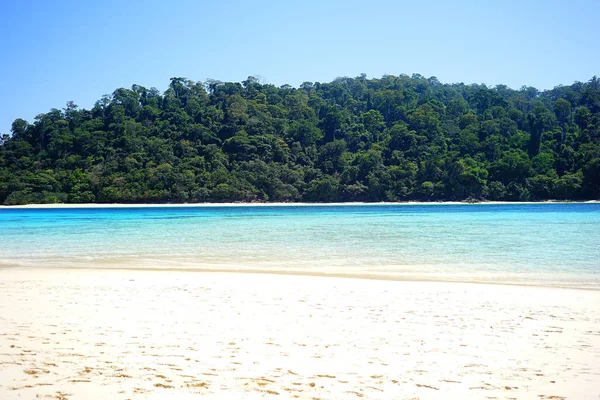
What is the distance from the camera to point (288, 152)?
267 feet

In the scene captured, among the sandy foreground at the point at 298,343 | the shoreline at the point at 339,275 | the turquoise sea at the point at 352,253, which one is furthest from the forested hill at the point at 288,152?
the sandy foreground at the point at 298,343

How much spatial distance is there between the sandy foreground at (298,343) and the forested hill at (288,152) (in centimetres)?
6220

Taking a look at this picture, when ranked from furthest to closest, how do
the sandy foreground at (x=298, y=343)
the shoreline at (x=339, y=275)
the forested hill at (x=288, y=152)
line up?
the forested hill at (x=288, y=152)
the shoreline at (x=339, y=275)
the sandy foreground at (x=298, y=343)

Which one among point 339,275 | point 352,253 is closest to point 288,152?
point 352,253

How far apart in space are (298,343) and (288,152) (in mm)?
76519

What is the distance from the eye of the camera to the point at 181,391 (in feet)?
12.9

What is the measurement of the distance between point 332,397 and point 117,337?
109 inches

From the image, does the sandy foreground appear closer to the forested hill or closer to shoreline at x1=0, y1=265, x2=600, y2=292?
shoreline at x1=0, y1=265, x2=600, y2=292

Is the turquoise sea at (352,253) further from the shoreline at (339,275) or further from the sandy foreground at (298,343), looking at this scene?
the sandy foreground at (298,343)

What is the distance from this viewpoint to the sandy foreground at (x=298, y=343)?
409 centimetres

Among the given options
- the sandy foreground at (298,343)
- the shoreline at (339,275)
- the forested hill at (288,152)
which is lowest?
the shoreline at (339,275)

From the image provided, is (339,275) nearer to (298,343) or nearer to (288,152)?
(298,343)

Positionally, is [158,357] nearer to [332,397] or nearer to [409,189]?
[332,397]

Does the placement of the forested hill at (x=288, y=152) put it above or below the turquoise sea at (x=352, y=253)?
above
